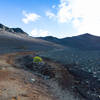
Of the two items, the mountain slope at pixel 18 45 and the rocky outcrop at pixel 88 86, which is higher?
the mountain slope at pixel 18 45

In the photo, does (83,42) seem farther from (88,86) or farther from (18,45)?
(88,86)

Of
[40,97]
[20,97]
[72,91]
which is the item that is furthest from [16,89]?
[72,91]

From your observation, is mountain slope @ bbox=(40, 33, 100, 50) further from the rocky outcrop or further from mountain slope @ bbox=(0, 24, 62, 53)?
the rocky outcrop

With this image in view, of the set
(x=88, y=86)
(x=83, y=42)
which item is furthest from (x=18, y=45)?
(x=83, y=42)

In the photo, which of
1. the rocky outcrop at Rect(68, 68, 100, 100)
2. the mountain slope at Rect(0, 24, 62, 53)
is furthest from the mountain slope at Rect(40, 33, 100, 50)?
the rocky outcrop at Rect(68, 68, 100, 100)

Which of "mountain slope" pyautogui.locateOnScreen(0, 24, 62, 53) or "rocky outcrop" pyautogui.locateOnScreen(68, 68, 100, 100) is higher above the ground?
"mountain slope" pyautogui.locateOnScreen(0, 24, 62, 53)

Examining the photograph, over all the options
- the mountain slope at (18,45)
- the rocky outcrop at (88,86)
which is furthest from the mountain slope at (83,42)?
the rocky outcrop at (88,86)

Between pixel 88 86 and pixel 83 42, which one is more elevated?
pixel 83 42

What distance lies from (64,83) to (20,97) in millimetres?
4139

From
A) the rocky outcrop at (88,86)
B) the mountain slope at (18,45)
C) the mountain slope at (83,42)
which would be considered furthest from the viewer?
the mountain slope at (83,42)

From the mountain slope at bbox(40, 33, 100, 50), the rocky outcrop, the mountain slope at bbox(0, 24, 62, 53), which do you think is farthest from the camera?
the mountain slope at bbox(40, 33, 100, 50)

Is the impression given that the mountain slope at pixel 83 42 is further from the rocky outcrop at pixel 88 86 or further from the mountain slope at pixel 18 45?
the rocky outcrop at pixel 88 86

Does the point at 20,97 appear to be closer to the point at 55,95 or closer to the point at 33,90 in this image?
the point at 33,90

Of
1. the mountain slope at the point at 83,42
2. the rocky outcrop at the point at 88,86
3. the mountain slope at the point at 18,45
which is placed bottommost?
the rocky outcrop at the point at 88,86
